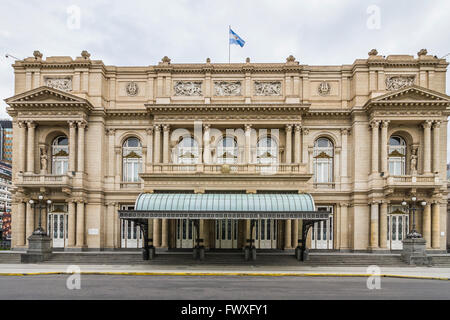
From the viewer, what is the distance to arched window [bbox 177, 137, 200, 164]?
130 ft

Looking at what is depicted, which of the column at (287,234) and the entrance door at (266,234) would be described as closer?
the column at (287,234)

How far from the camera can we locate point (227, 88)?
40062 mm

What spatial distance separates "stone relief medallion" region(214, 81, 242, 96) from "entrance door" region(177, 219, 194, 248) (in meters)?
13.4

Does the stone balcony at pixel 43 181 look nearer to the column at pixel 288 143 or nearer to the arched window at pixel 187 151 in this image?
the arched window at pixel 187 151

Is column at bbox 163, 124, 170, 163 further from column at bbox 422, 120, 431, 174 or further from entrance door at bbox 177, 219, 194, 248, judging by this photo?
column at bbox 422, 120, 431, 174

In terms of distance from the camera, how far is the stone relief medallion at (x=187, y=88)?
40.0 meters

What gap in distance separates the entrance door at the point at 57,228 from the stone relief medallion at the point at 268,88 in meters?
22.8

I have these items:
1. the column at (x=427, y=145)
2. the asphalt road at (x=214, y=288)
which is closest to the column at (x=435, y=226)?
the column at (x=427, y=145)

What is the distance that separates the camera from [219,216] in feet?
96.0

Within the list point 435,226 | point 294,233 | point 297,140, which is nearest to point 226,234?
point 294,233

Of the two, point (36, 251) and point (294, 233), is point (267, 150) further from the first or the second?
point (36, 251)

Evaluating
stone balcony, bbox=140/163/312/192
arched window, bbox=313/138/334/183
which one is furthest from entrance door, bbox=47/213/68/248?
arched window, bbox=313/138/334/183
